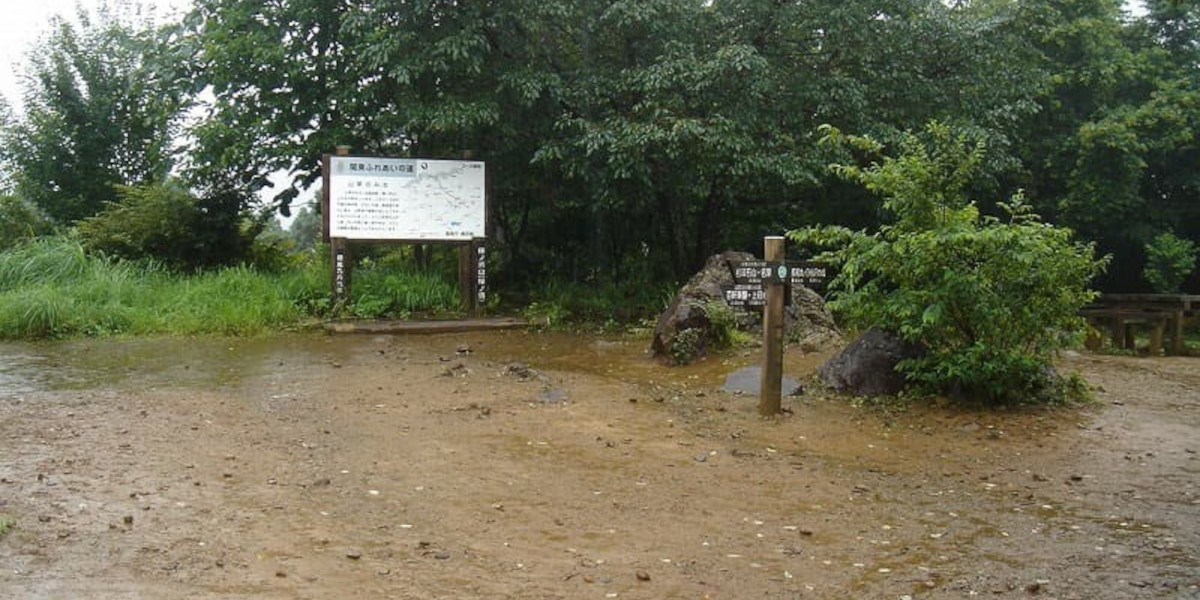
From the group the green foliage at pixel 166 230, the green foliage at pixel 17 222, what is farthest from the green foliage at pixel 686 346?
the green foliage at pixel 17 222

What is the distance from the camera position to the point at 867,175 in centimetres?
788

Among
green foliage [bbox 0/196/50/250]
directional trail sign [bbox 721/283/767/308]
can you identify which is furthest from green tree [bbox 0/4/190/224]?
directional trail sign [bbox 721/283/767/308]

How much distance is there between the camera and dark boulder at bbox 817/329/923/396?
7984 millimetres

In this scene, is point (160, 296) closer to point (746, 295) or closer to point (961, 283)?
point (746, 295)

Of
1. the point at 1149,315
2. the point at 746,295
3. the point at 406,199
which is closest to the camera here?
the point at 746,295

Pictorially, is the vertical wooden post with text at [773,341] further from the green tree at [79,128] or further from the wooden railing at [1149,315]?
the green tree at [79,128]

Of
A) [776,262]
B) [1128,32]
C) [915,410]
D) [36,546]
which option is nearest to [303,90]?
[776,262]

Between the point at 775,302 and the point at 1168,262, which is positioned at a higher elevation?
the point at 1168,262

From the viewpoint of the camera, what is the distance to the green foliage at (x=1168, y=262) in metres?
18.0

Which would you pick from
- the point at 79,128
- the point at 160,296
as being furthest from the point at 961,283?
the point at 79,128

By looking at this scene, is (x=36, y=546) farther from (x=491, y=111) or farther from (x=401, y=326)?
(x=491, y=111)

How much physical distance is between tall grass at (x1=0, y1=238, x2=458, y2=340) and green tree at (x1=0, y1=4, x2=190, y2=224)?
366cm

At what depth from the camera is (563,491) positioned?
214 inches

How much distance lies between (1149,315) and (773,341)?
36.7 ft
